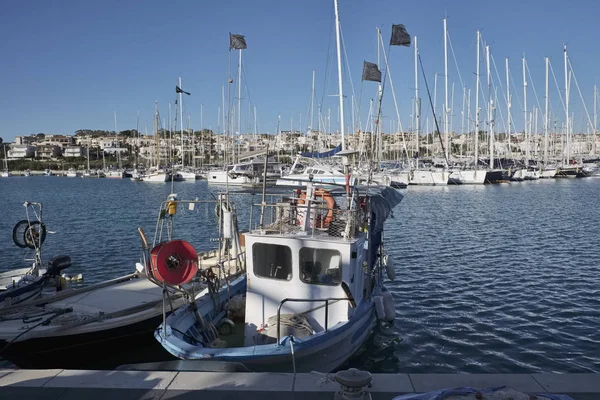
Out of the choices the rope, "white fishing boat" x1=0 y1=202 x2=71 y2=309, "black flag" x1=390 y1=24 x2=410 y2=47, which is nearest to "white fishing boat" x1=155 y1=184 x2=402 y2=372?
the rope

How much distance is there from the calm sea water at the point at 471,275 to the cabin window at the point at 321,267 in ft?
8.28

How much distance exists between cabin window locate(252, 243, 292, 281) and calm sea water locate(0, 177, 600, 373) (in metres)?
2.90

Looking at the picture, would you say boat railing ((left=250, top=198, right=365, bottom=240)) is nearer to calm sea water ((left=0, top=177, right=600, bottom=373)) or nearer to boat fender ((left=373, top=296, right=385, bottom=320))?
boat fender ((left=373, top=296, right=385, bottom=320))

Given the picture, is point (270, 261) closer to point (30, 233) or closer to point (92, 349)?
point (92, 349)

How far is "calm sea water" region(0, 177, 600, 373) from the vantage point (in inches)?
478

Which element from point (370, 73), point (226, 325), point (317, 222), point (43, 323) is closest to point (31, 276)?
point (43, 323)

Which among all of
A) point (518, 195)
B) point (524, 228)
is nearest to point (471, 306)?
point (524, 228)

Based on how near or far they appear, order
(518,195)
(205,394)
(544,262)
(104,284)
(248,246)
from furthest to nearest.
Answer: (518,195)
(544,262)
(104,284)
(248,246)
(205,394)

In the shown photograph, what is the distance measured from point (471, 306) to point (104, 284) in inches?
417

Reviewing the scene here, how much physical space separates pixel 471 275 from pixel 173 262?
1355 centimetres

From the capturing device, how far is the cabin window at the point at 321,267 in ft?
32.6

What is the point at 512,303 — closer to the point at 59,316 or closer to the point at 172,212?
the point at 172,212

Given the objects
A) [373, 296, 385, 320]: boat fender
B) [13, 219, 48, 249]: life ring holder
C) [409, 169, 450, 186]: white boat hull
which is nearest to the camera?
[373, 296, 385, 320]: boat fender

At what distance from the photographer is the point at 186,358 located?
27.5ft
